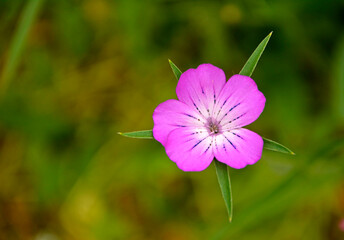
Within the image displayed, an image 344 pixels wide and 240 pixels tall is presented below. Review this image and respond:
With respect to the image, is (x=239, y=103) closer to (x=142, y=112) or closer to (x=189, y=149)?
(x=189, y=149)

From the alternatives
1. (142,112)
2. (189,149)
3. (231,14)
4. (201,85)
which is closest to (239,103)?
(201,85)

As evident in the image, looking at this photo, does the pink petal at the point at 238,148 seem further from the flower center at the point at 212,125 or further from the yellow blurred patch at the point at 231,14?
the yellow blurred patch at the point at 231,14

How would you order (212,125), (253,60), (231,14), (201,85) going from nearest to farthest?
(253,60), (201,85), (212,125), (231,14)

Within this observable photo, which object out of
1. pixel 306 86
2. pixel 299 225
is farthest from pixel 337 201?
pixel 306 86

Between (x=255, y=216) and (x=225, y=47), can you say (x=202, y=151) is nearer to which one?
(x=255, y=216)

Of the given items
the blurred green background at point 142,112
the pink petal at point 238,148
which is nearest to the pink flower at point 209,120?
the pink petal at point 238,148

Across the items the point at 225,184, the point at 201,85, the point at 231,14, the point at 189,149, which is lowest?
the point at 225,184

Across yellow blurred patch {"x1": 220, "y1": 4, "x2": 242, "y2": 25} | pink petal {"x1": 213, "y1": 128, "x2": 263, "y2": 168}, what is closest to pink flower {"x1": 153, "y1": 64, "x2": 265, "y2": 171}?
pink petal {"x1": 213, "y1": 128, "x2": 263, "y2": 168}
